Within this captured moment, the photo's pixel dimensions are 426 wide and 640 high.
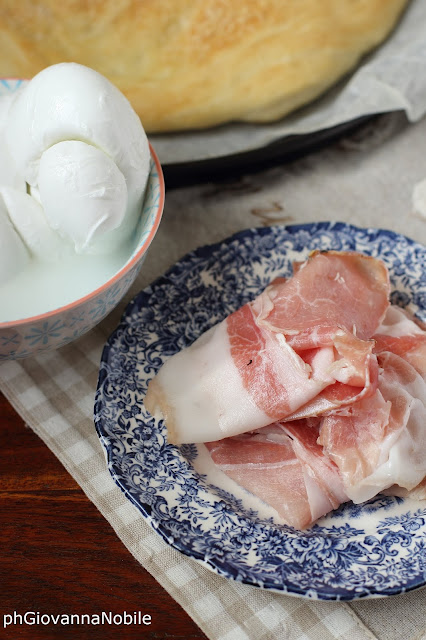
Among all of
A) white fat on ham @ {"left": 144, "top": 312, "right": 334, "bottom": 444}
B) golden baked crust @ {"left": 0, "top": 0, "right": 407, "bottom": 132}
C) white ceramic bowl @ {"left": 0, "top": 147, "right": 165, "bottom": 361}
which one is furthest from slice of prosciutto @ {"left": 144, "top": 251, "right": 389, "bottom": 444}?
golden baked crust @ {"left": 0, "top": 0, "right": 407, "bottom": 132}

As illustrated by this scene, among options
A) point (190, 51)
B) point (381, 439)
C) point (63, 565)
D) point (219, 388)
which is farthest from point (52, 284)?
point (190, 51)

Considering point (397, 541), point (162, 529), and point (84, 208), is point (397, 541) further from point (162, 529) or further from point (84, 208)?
point (84, 208)

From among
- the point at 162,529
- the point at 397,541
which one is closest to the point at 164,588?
the point at 162,529

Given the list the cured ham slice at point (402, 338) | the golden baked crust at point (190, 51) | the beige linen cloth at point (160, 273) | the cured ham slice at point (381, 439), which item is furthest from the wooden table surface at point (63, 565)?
the golden baked crust at point (190, 51)

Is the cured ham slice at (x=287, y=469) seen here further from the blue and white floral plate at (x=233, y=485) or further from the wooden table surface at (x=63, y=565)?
the wooden table surface at (x=63, y=565)

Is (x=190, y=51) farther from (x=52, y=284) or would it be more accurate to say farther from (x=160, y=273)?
(x=52, y=284)

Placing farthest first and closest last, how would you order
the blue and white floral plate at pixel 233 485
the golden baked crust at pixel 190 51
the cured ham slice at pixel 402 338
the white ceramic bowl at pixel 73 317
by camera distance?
the golden baked crust at pixel 190 51 → the cured ham slice at pixel 402 338 → the white ceramic bowl at pixel 73 317 → the blue and white floral plate at pixel 233 485
